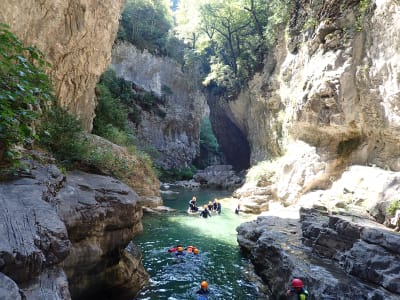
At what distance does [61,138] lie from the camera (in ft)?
26.4

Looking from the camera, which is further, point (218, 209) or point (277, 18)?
point (277, 18)

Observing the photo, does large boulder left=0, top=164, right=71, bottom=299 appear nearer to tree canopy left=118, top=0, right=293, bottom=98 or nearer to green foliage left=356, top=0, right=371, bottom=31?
green foliage left=356, top=0, right=371, bottom=31

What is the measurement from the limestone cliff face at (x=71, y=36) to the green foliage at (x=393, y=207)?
36.8 feet

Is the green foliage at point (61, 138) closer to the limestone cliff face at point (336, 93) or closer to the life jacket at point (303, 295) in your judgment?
the life jacket at point (303, 295)

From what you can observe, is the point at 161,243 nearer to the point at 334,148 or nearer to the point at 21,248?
the point at 21,248

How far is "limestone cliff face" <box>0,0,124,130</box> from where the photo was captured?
7408 mm

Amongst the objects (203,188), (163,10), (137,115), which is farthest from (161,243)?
(163,10)

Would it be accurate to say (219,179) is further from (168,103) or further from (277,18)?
(277,18)

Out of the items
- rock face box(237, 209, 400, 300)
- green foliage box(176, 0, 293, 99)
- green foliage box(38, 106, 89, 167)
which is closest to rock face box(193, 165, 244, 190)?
green foliage box(176, 0, 293, 99)

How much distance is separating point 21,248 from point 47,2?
802 cm

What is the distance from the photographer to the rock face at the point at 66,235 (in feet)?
11.0

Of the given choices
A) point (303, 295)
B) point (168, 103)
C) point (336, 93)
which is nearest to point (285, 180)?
point (336, 93)

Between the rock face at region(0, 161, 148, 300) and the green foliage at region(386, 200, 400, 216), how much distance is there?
753 centimetres

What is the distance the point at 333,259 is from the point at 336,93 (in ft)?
35.0
